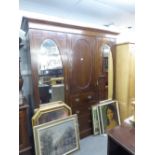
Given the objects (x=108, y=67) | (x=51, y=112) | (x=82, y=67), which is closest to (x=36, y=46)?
(x=82, y=67)

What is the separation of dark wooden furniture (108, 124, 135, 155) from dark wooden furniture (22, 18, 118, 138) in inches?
45.0

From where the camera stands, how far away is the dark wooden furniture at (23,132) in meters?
1.99

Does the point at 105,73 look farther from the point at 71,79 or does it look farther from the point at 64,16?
the point at 64,16

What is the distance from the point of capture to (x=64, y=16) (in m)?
2.65

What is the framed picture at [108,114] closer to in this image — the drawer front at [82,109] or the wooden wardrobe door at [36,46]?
the drawer front at [82,109]

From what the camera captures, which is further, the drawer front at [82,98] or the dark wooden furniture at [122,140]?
the drawer front at [82,98]

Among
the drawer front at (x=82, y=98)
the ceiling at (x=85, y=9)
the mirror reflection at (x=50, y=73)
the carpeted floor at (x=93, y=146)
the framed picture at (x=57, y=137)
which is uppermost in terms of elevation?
the ceiling at (x=85, y=9)

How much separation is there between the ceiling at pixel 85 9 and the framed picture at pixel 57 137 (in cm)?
167

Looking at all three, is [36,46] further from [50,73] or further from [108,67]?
[108,67]

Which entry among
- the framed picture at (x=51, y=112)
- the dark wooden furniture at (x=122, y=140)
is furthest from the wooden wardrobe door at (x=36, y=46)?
the dark wooden furniture at (x=122, y=140)

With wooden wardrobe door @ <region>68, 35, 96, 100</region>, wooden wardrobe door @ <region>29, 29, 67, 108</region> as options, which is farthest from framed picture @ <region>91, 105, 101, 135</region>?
wooden wardrobe door @ <region>29, 29, 67, 108</region>
